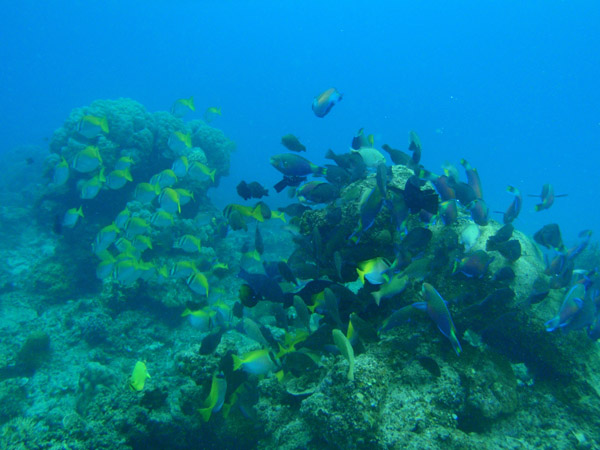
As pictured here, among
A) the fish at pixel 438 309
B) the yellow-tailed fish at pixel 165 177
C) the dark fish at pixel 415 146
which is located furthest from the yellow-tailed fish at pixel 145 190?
the fish at pixel 438 309

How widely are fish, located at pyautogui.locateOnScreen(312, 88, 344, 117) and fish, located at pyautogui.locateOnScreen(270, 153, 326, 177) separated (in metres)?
1.27

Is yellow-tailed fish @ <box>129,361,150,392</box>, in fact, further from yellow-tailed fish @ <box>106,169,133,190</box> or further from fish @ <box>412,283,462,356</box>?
yellow-tailed fish @ <box>106,169,133,190</box>

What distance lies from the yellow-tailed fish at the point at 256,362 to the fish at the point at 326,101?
3.40 metres

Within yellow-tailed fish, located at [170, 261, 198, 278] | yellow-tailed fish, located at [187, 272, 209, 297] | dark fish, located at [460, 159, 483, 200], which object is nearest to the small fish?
yellow-tailed fish, located at [170, 261, 198, 278]

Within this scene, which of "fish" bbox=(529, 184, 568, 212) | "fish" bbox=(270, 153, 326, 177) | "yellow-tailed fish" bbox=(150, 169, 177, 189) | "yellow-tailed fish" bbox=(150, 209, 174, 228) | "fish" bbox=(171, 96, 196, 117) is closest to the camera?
"fish" bbox=(270, 153, 326, 177)

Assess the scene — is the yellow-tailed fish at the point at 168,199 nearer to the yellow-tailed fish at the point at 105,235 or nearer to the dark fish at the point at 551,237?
the yellow-tailed fish at the point at 105,235

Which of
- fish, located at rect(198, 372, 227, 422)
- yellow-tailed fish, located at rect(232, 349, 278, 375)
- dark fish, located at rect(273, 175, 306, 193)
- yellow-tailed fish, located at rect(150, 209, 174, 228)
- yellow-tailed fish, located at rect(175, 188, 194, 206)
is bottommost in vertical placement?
fish, located at rect(198, 372, 227, 422)

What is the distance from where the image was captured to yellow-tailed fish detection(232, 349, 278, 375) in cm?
283

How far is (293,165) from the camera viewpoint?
12.1 feet

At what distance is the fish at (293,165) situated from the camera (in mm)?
3662

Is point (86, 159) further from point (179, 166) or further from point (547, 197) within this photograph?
point (547, 197)

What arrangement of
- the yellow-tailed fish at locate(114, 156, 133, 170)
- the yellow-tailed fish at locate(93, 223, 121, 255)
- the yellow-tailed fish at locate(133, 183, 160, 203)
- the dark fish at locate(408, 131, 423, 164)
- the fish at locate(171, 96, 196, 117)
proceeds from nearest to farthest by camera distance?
the dark fish at locate(408, 131, 423, 164), the yellow-tailed fish at locate(93, 223, 121, 255), the yellow-tailed fish at locate(133, 183, 160, 203), the yellow-tailed fish at locate(114, 156, 133, 170), the fish at locate(171, 96, 196, 117)

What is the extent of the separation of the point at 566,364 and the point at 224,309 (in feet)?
13.8

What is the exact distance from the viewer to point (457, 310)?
279cm
